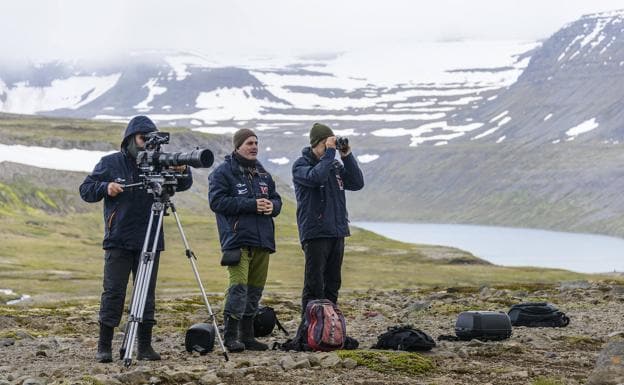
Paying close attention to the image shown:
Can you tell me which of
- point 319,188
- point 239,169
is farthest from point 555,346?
point 239,169

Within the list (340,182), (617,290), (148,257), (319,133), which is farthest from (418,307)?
(148,257)

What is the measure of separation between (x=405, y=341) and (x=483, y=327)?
195 centimetres

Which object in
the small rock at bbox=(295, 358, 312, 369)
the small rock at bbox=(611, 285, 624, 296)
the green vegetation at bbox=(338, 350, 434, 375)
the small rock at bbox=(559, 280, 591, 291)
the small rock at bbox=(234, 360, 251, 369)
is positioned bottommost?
the small rock at bbox=(559, 280, 591, 291)

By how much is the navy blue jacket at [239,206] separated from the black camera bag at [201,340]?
1.12m

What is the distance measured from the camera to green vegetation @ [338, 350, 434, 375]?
40.3 ft

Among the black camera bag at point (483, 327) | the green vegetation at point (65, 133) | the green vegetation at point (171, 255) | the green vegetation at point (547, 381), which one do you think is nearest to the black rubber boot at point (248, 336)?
the black camera bag at point (483, 327)

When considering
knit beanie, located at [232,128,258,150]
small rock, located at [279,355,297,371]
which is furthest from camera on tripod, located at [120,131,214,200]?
small rock, located at [279,355,297,371]

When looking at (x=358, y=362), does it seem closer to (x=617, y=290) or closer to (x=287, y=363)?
(x=287, y=363)

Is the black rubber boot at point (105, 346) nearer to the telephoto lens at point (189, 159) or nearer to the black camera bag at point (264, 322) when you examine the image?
the telephoto lens at point (189, 159)

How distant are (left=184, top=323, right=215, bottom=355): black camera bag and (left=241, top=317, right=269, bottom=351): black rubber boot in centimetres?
58

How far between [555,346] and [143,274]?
19.3 feet

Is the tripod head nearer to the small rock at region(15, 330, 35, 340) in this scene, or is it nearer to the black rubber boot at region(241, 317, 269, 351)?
the black rubber boot at region(241, 317, 269, 351)

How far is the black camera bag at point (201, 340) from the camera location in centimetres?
1410

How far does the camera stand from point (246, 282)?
14422 millimetres
